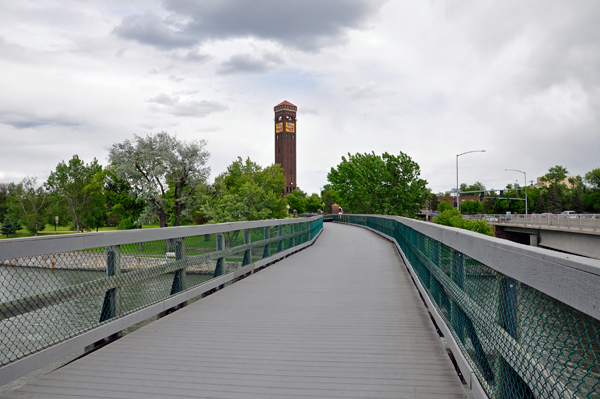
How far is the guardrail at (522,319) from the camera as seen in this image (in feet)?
6.07

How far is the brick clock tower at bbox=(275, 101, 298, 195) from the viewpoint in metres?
157

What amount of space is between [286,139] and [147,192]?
114424 mm

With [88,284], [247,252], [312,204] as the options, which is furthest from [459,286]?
[312,204]

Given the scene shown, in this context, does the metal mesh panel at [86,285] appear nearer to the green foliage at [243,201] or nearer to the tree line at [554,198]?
the green foliage at [243,201]

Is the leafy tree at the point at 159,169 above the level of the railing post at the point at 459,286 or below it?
above

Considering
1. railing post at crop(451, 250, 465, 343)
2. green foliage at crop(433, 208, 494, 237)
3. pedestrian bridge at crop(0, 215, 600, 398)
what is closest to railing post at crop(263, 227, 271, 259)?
pedestrian bridge at crop(0, 215, 600, 398)

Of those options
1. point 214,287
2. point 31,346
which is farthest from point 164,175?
point 31,346

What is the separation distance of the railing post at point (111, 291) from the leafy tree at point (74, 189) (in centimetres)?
6169

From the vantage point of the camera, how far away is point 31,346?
390cm

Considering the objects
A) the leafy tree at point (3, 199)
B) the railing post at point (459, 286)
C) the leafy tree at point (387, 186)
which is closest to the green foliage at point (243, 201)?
the leafy tree at point (387, 186)

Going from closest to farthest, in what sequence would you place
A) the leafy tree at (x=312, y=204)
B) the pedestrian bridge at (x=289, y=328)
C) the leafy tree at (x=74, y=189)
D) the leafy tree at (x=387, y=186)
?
the pedestrian bridge at (x=289, y=328) < the leafy tree at (x=74, y=189) < the leafy tree at (x=387, y=186) < the leafy tree at (x=312, y=204)

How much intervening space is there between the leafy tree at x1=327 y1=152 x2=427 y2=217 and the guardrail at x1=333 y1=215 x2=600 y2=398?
2577 inches

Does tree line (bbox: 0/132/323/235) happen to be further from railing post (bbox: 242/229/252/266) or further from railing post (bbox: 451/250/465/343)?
railing post (bbox: 451/250/465/343)

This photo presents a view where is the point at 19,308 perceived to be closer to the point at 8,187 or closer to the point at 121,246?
the point at 121,246
